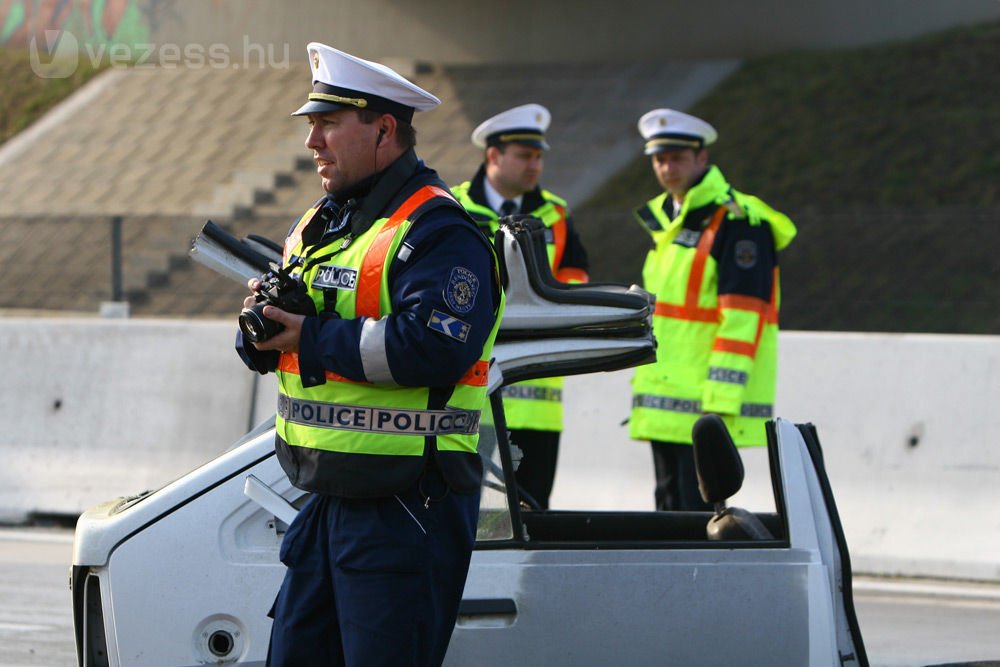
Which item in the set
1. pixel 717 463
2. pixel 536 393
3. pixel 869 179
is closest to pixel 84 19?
pixel 869 179

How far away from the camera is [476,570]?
4.32 metres

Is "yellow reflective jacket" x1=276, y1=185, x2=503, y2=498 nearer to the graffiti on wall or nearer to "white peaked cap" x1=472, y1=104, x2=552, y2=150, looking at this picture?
"white peaked cap" x1=472, y1=104, x2=552, y2=150

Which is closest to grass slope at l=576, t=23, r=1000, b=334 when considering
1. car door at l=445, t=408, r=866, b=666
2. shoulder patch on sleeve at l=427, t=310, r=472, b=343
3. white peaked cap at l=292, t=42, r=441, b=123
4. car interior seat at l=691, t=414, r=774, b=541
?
car interior seat at l=691, t=414, r=774, b=541

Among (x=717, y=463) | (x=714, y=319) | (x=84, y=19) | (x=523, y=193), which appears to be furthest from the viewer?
(x=84, y=19)

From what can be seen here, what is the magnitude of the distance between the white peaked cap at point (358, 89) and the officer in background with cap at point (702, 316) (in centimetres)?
335

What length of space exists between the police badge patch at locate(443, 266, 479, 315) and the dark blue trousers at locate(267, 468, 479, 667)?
362mm

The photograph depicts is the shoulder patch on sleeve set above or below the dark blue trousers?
above

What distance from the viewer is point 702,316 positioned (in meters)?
6.88

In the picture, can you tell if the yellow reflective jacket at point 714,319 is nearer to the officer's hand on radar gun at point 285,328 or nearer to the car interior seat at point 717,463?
the car interior seat at point 717,463

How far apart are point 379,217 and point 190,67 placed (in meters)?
28.3

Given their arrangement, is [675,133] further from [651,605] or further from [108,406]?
[108,406]

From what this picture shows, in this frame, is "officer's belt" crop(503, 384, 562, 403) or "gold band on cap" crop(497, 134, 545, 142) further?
"gold band on cap" crop(497, 134, 545, 142)

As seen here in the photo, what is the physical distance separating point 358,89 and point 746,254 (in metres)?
3.50

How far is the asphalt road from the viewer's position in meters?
6.57
